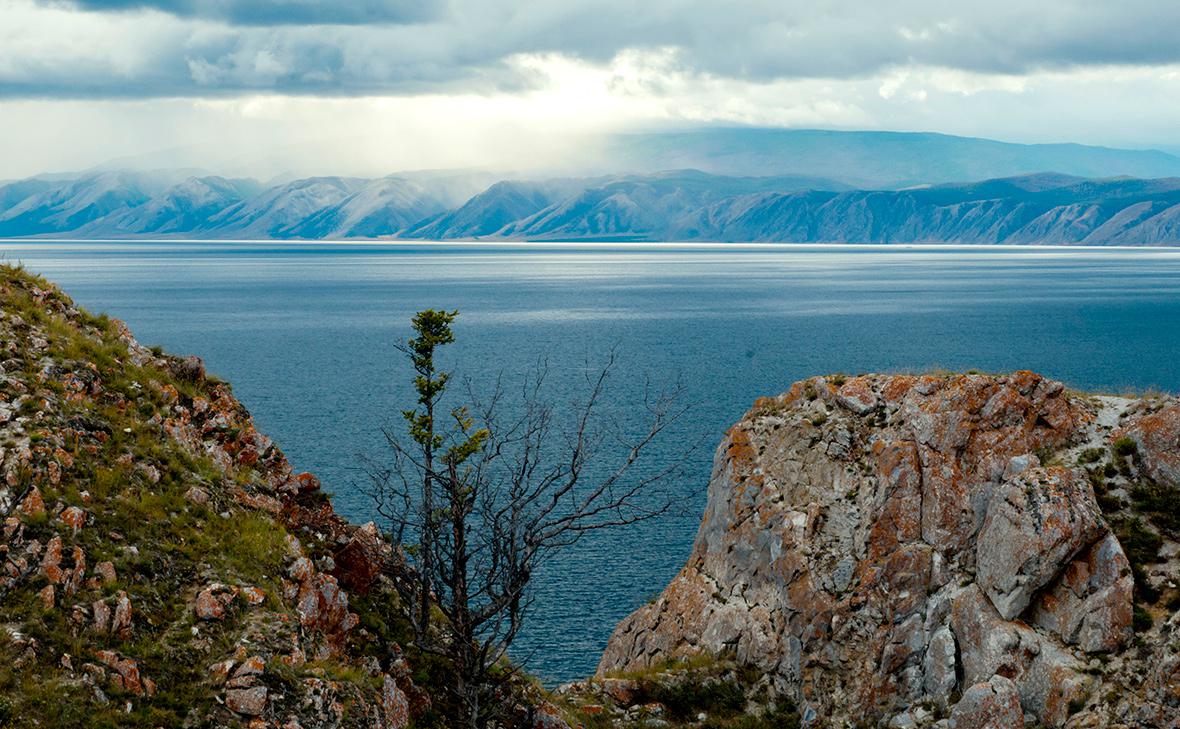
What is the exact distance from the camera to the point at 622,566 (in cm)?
6406

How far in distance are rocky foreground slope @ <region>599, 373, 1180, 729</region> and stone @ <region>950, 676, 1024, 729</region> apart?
58mm

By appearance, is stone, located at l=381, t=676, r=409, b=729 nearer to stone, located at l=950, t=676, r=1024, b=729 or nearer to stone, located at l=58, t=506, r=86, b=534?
stone, located at l=58, t=506, r=86, b=534

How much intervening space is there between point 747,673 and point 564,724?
11.0 meters

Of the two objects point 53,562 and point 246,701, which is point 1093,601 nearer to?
point 246,701

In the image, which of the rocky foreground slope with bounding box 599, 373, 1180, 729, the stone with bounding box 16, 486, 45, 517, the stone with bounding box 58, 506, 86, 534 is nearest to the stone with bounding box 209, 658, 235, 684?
the stone with bounding box 58, 506, 86, 534

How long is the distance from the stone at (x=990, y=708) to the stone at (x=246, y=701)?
21.4 metres

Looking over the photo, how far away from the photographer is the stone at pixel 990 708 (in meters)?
31.5

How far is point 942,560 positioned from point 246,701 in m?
25.0

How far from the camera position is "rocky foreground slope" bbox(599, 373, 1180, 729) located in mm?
31859

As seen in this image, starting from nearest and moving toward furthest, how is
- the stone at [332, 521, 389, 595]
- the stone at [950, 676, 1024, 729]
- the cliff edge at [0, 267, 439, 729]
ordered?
1. the cliff edge at [0, 267, 439, 729]
2. the stone at [332, 521, 389, 595]
3. the stone at [950, 676, 1024, 729]

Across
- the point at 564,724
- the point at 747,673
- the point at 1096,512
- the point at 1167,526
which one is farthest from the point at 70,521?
the point at 1167,526

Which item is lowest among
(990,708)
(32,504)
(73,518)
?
(990,708)

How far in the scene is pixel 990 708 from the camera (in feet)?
104

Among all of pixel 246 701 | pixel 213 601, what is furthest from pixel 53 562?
pixel 246 701
